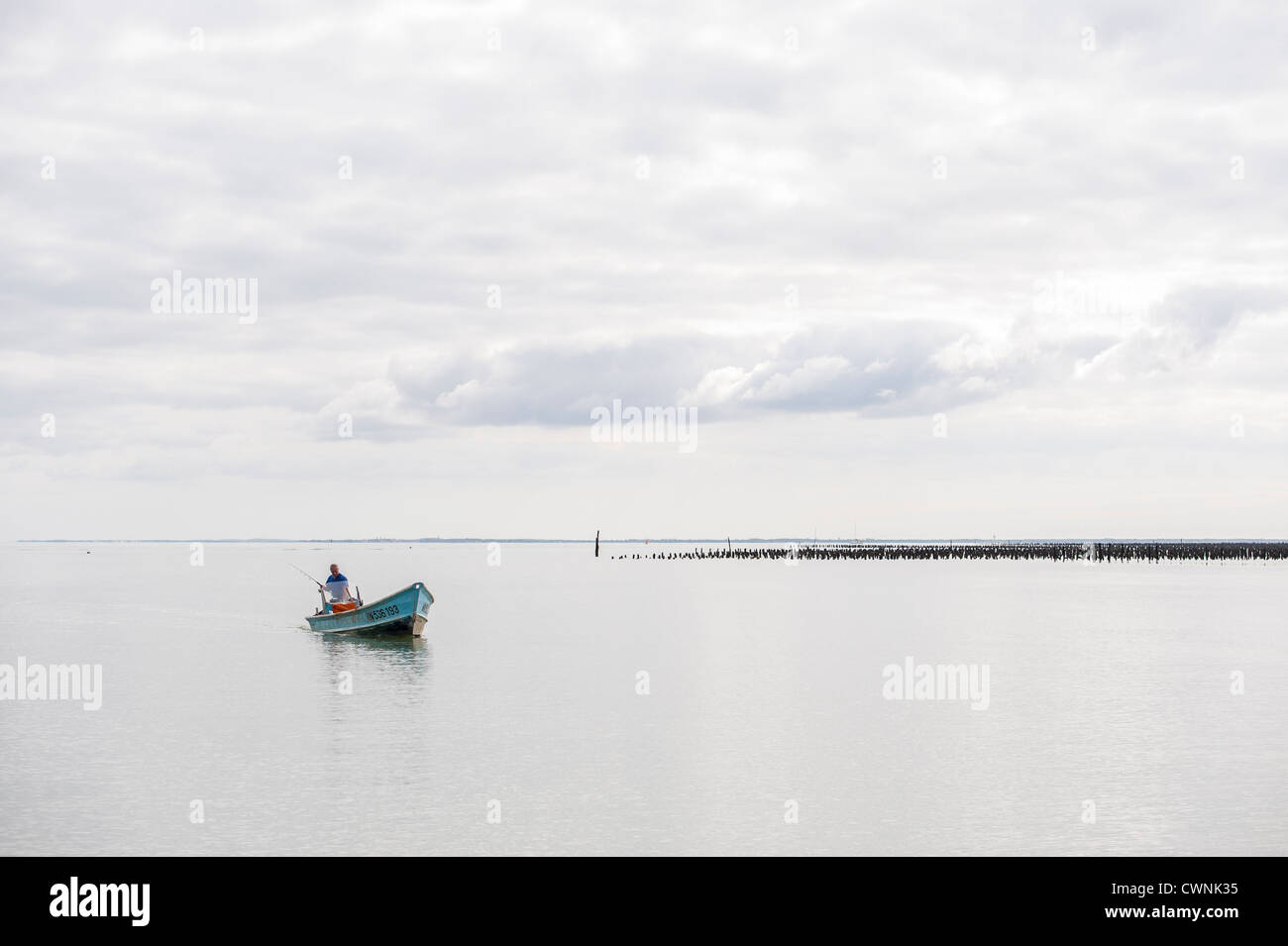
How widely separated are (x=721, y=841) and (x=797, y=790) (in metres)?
3.91

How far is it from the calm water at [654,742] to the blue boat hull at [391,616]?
0.95 m

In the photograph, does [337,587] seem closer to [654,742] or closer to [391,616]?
[391,616]

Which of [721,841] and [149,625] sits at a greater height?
[149,625]

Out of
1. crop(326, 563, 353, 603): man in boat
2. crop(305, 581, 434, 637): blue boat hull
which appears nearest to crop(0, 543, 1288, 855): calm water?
crop(305, 581, 434, 637): blue boat hull

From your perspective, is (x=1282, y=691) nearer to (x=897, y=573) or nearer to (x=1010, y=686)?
(x=1010, y=686)

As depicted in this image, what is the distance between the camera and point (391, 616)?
52.5 metres

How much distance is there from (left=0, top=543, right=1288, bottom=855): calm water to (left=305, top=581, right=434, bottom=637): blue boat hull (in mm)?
953

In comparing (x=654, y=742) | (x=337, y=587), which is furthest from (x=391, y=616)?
(x=654, y=742)

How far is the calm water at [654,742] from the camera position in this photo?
66.6 ft

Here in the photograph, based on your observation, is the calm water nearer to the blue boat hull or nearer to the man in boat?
the blue boat hull

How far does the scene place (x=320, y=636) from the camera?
5534 cm

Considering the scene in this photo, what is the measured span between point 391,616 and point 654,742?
26681 mm

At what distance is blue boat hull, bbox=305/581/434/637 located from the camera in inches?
2053
